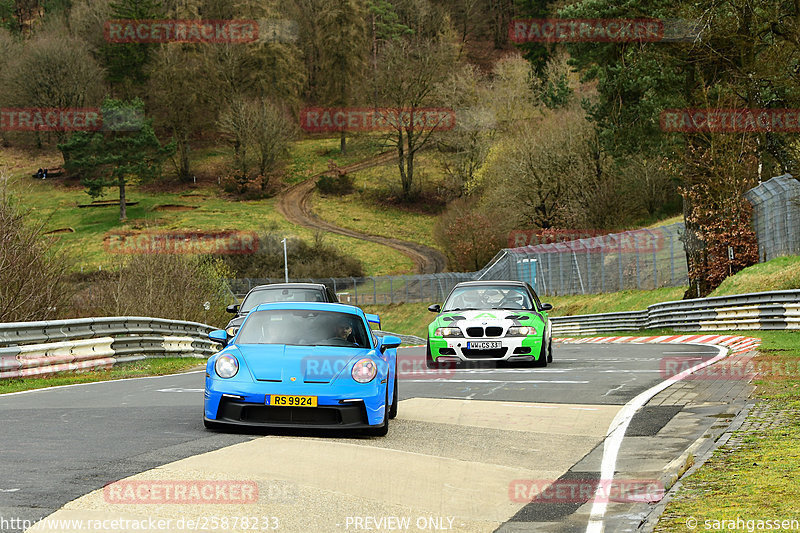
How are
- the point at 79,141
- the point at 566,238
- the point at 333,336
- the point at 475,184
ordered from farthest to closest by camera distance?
the point at 79,141, the point at 475,184, the point at 566,238, the point at 333,336

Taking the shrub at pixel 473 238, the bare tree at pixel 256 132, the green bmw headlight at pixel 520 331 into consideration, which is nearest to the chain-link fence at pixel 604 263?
the shrub at pixel 473 238

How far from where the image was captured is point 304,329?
11797mm

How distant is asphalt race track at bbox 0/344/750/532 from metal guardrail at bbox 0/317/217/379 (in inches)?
142

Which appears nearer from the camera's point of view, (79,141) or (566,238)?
(566,238)

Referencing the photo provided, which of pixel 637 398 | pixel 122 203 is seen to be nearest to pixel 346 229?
pixel 122 203

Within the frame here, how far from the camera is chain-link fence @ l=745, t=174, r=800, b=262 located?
3362 cm

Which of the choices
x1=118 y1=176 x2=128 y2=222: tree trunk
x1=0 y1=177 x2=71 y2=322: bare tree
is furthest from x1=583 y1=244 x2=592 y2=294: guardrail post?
x1=118 y1=176 x2=128 y2=222: tree trunk

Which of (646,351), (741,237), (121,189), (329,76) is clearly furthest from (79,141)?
(646,351)

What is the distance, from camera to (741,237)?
3906 centimetres

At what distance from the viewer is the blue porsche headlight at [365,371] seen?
10.6 metres

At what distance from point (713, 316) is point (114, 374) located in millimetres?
19459

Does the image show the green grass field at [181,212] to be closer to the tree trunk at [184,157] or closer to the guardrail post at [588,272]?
the tree trunk at [184,157]

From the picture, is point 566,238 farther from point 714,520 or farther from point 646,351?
point 714,520

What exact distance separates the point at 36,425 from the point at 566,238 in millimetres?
59930
